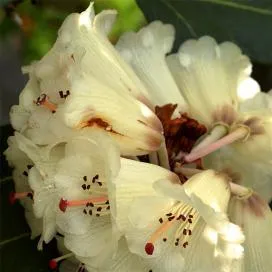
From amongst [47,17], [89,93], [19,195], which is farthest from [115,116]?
[47,17]

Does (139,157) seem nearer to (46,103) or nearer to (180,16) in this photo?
(46,103)

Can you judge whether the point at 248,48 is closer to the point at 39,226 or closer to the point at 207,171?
the point at 207,171

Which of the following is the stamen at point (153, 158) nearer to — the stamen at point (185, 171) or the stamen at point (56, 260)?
the stamen at point (185, 171)

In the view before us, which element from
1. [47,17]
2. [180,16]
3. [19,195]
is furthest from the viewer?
[47,17]

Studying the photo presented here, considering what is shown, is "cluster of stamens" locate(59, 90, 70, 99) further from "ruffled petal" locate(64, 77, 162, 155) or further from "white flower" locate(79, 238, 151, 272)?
"white flower" locate(79, 238, 151, 272)

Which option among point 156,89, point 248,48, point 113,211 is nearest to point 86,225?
point 113,211

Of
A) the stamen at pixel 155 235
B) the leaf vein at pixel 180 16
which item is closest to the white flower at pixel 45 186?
the stamen at pixel 155 235
